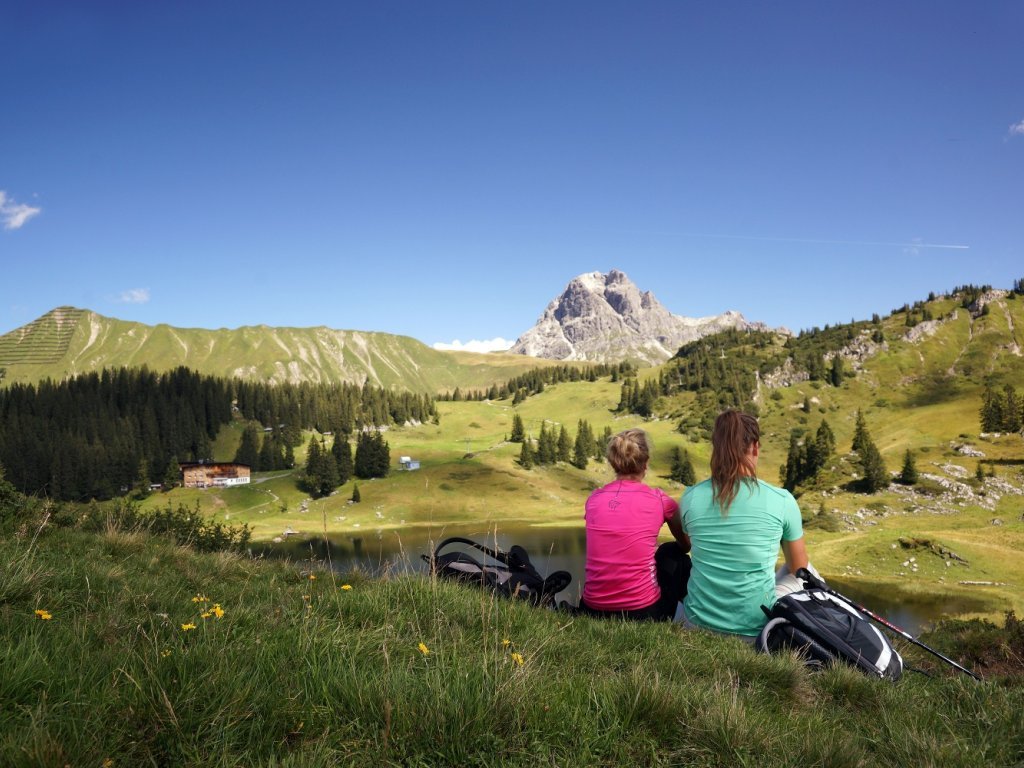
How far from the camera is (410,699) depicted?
260cm

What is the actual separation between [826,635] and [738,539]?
129 cm

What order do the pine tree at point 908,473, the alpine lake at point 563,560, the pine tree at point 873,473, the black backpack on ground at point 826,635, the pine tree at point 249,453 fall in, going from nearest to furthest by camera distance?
the black backpack on ground at point 826,635, the alpine lake at point 563,560, the pine tree at point 873,473, the pine tree at point 908,473, the pine tree at point 249,453

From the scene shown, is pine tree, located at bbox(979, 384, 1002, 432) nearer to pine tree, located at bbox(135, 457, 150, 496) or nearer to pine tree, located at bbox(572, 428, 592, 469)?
pine tree, located at bbox(572, 428, 592, 469)

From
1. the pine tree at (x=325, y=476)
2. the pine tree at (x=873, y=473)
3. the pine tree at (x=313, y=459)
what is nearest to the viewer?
the pine tree at (x=873, y=473)

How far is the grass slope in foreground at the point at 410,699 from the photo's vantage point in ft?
7.57

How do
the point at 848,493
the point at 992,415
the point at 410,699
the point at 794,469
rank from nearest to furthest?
the point at 410,699 → the point at 848,493 → the point at 794,469 → the point at 992,415

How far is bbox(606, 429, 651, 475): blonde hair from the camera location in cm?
731

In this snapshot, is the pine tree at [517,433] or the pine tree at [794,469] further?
the pine tree at [517,433]

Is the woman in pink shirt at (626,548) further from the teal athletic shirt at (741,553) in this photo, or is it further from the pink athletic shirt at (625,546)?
the teal athletic shirt at (741,553)

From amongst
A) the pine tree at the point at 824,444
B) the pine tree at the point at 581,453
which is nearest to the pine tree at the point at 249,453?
the pine tree at the point at 581,453

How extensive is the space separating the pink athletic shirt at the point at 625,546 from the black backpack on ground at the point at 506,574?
479mm

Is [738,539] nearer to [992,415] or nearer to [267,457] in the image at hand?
[992,415]

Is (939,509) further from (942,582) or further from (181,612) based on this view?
(181,612)

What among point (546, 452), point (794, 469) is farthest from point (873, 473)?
point (546, 452)
